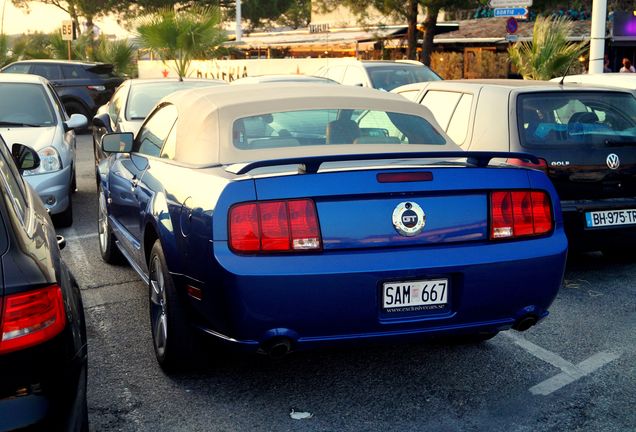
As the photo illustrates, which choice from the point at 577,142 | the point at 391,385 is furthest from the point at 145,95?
the point at 391,385

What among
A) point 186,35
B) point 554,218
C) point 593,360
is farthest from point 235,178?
point 186,35

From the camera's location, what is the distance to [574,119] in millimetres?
6965

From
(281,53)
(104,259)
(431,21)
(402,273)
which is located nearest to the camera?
(402,273)

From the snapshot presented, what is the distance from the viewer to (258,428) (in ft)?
13.3

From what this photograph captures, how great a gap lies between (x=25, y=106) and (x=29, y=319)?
7619 mm

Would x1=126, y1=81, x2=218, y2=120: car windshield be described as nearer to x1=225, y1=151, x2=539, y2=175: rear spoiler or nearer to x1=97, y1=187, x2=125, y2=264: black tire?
x1=97, y1=187, x2=125, y2=264: black tire

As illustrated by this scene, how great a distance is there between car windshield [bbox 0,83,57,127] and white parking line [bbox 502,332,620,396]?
6.34 m

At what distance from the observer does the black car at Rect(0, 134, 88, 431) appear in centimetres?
279

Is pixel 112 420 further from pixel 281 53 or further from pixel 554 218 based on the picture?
pixel 281 53

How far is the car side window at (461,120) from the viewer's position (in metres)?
7.34

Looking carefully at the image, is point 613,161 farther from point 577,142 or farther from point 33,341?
point 33,341

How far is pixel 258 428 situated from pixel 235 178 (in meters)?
1.16

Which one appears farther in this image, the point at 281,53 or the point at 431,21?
the point at 281,53

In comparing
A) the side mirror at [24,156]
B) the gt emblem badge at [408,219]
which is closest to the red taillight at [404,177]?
the gt emblem badge at [408,219]
